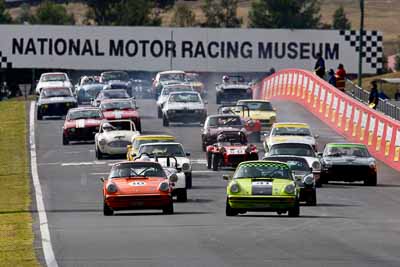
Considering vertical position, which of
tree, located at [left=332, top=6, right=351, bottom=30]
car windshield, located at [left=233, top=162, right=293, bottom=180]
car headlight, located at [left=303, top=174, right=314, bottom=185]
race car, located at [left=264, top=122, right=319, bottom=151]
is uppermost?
tree, located at [left=332, top=6, right=351, bottom=30]

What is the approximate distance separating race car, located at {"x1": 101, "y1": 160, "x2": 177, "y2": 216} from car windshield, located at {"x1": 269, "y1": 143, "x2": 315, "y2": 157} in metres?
9.30

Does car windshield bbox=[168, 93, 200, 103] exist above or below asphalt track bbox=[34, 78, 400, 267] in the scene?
above

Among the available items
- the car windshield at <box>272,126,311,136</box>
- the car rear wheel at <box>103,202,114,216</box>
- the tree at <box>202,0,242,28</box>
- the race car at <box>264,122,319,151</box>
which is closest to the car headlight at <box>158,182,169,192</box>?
the car rear wheel at <box>103,202,114,216</box>

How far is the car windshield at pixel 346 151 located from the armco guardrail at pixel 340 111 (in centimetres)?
315

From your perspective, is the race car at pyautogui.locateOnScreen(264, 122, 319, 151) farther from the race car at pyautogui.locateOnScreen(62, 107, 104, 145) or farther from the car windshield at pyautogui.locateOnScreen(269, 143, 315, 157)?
the race car at pyautogui.locateOnScreen(62, 107, 104, 145)

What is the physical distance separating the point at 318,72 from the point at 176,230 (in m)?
36.7

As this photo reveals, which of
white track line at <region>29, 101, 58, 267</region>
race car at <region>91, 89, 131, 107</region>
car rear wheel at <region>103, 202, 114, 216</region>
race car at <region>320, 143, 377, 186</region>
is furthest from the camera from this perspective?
Answer: race car at <region>91, 89, 131, 107</region>

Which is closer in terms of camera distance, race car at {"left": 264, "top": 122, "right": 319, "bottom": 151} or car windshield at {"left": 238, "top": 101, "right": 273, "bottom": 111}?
race car at {"left": 264, "top": 122, "right": 319, "bottom": 151}

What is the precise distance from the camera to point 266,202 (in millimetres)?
27484

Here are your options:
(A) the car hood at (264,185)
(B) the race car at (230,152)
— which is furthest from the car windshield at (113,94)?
(A) the car hood at (264,185)

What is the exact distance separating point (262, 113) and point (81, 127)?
24.9ft

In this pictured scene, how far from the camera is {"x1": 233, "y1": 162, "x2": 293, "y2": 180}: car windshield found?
1115 inches

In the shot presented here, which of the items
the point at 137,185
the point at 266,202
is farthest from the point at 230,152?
the point at 266,202

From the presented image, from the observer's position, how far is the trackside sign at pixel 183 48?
83.3 m
